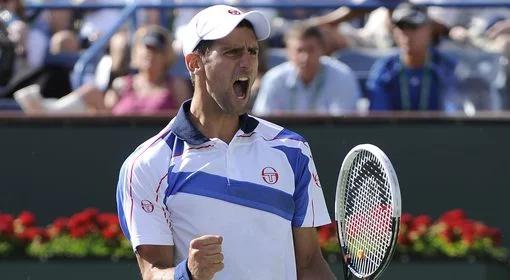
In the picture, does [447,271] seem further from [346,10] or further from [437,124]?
[346,10]

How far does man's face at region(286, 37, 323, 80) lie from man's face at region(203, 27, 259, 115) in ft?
15.7

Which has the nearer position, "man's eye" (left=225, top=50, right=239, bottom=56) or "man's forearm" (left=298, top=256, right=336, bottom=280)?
"man's eye" (left=225, top=50, right=239, bottom=56)

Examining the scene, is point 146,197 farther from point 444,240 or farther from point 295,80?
point 295,80

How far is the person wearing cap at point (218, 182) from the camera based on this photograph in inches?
155

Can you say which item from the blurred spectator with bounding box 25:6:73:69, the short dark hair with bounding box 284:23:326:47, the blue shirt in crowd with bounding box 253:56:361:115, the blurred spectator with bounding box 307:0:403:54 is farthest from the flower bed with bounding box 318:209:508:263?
the blurred spectator with bounding box 25:6:73:69

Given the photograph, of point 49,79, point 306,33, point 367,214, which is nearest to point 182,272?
point 367,214

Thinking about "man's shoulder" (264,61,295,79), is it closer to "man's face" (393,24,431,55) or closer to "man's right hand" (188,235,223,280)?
"man's face" (393,24,431,55)

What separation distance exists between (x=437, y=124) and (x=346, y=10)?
2.46 metres

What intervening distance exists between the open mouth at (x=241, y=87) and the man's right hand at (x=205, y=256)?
1.67ft

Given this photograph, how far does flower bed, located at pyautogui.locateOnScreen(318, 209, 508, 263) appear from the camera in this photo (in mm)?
7281

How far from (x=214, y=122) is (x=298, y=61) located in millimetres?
4750

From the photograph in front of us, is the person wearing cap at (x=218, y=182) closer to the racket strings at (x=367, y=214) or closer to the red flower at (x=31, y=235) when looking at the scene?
the racket strings at (x=367, y=214)

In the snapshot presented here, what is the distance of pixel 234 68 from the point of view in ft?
12.9

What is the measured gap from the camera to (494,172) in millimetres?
7926
